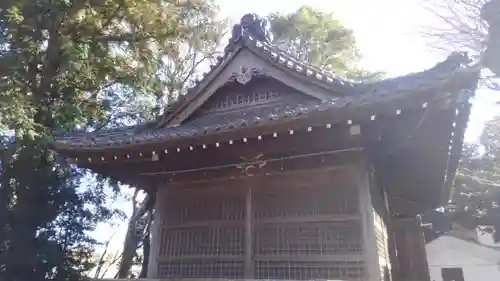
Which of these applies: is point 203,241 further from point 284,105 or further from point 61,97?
point 61,97

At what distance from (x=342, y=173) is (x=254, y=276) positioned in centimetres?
192

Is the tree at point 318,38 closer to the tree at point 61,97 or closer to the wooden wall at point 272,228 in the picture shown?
the tree at point 61,97

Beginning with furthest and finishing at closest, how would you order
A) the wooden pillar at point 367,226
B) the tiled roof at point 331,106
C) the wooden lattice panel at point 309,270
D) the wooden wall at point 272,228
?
the wooden wall at point 272,228 → the wooden lattice panel at point 309,270 → the wooden pillar at point 367,226 → the tiled roof at point 331,106

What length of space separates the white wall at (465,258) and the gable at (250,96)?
16.4 metres

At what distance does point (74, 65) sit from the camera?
1011cm

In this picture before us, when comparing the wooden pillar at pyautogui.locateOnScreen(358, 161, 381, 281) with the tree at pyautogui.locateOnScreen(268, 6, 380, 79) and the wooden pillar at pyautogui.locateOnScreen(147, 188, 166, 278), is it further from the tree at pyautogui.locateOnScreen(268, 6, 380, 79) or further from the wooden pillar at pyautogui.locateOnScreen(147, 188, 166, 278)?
the tree at pyautogui.locateOnScreen(268, 6, 380, 79)

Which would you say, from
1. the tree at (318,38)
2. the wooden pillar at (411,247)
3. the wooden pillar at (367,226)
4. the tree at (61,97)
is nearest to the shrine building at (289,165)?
the wooden pillar at (367,226)

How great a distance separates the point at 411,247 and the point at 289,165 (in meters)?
5.56

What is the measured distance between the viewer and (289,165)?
230 inches

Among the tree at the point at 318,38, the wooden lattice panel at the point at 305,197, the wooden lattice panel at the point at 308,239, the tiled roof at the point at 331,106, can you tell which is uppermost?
the tree at the point at 318,38

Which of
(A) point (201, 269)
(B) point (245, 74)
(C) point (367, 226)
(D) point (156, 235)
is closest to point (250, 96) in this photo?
(B) point (245, 74)

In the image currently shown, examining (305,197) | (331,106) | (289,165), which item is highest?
(331,106)

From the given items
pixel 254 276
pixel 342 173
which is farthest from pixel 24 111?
pixel 342 173

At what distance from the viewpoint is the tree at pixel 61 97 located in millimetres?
8328
